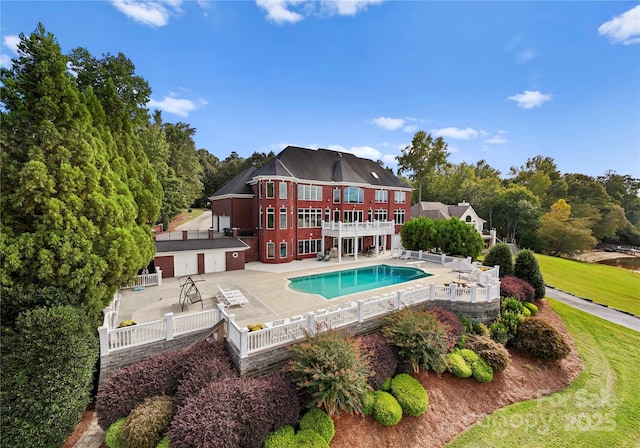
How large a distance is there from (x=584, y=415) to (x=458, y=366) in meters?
3.98

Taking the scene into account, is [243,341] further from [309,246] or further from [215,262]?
[309,246]

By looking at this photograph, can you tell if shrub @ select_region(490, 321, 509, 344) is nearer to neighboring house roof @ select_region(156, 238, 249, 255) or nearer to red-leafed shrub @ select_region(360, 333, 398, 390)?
red-leafed shrub @ select_region(360, 333, 398, 390)

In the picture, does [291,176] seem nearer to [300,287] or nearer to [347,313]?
[300,287]

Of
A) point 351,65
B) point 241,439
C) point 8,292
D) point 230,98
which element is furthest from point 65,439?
point 351,65

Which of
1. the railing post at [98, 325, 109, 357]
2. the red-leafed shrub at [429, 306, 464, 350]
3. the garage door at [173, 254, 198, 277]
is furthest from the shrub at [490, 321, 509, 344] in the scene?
the garage door at [173, 254, 198, 277]

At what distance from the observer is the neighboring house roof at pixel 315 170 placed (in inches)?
837

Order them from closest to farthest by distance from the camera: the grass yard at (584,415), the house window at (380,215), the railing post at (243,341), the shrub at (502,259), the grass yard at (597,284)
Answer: the railing post at (243,341) < the grass yard at (584,415) < the shrub at (502,259) < the grass yard at (597,284) < the house window at (380,215)

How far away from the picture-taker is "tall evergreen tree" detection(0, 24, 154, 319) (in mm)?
6422

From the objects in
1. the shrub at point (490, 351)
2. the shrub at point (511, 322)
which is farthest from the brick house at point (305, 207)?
the shrub at point (490, 351)

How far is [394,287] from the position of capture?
1424 cm

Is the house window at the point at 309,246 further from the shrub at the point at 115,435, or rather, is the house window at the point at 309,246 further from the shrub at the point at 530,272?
the shrub at the point at 115,435

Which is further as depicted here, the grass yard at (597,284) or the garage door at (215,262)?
the garage door at (215,262)

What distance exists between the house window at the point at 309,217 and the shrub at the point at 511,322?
1505 centimetres

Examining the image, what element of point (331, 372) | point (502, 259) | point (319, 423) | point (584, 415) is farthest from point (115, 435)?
point (502, 259)
